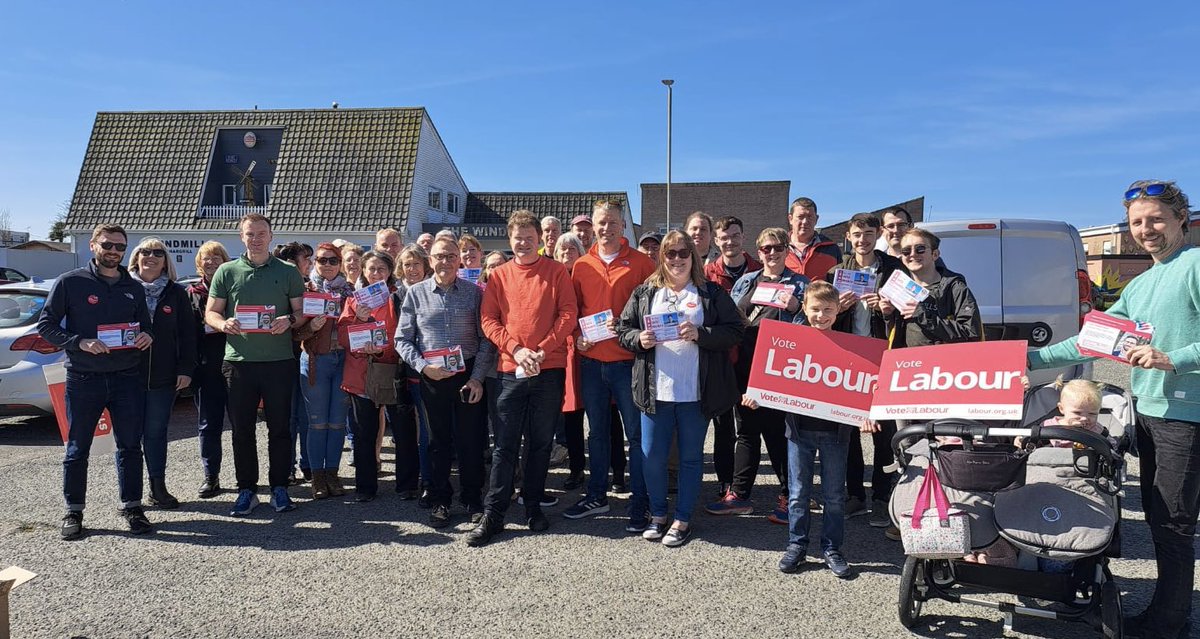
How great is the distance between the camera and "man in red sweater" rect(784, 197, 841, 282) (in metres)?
5.22

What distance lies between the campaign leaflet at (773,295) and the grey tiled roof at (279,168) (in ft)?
71.2

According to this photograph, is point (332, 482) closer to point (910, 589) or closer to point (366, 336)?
point (366, 336)

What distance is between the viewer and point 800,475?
4102 mm

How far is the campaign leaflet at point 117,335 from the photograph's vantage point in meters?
4.65

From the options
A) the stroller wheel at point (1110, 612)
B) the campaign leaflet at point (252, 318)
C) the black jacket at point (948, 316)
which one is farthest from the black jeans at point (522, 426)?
the stroller wheel at point (1110, 612)

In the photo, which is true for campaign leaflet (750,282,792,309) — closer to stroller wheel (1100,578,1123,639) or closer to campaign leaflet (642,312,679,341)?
campaign leaflet (642,312,679,341)

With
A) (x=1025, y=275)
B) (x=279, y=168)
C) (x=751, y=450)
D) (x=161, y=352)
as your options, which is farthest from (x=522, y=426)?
(x=279, y=168)

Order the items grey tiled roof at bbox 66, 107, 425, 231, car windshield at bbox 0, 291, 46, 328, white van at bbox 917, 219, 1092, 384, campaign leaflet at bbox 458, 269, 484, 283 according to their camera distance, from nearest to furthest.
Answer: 1. campaign leaflet at bbox 458, 269, 484, 283
2. white van at bbox 917, 219, 1092, 384
3. car windshield at bbox 0, 291, 46, 328
4. grey tiled roof at bbox 66, 107, 425, 231

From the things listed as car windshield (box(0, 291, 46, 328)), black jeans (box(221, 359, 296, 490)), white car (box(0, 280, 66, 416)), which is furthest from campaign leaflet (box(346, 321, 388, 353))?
car windshield (box(0, 291, 46, 328))

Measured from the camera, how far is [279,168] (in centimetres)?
2558

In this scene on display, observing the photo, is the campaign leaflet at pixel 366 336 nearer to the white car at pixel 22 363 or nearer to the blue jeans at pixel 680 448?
the blue jeans at pixel 680 448

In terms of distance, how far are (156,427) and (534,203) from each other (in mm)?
25847

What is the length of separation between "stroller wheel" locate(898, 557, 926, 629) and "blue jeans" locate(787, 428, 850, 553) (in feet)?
2.51

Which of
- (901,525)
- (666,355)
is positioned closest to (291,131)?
(666,355)
